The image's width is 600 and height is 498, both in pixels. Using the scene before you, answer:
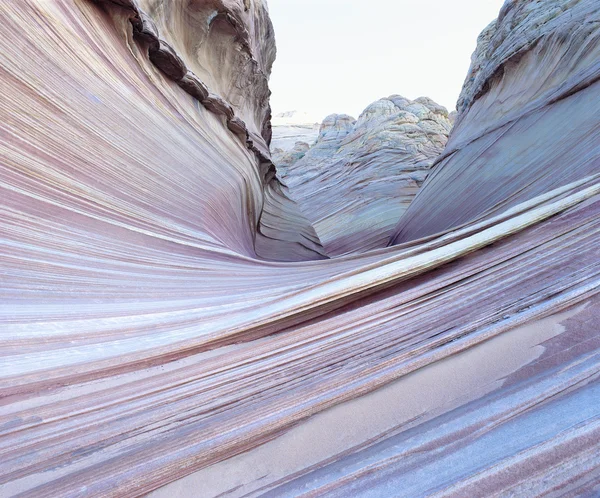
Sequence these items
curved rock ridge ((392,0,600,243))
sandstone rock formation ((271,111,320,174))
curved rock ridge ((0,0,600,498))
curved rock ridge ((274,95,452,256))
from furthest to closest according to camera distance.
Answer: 1. sandstone rock formation ((271,111,320,174))
2. curved rock ridge ((274,95,452,256))
3. curved rock ridge ((392,0,600,243))
4. curved rock ridge ((0,0,600,498))

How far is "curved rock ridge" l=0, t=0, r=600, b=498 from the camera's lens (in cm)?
88

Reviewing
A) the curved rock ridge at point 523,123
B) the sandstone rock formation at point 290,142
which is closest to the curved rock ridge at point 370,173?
the sandstone rock formation at point 290,142

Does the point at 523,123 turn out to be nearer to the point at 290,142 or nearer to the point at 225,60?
the point at 225,60

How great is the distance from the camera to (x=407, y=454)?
890 mm

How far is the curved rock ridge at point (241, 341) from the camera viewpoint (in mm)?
880

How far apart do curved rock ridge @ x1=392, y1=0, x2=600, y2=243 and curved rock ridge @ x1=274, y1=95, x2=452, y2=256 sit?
1.24 m

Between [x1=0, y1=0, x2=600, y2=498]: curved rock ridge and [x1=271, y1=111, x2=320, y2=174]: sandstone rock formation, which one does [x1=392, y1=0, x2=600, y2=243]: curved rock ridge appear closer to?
[x1=0, y1=0, x2=600, y2=498]: curved rock ridge

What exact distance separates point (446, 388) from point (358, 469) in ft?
1.07

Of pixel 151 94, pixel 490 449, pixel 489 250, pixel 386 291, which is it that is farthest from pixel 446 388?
pixel 151 94

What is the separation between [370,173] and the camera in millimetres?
8742

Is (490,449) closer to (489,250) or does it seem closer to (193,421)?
(193,421)

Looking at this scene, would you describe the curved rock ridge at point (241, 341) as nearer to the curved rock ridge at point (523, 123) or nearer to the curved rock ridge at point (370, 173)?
the curved rock ridge at point (523, 123)

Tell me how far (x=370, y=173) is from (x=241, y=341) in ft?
25.9

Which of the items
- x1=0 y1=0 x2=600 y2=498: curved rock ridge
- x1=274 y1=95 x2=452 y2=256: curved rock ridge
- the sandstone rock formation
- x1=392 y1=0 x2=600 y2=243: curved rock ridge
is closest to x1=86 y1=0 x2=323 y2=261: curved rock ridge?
x1=274 y1=95 x2=452 y2=256: curved rock ridge
